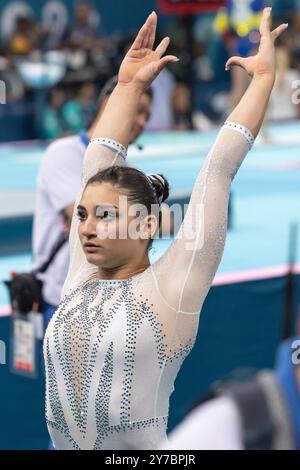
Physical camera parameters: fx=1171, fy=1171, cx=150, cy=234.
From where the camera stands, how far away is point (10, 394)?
17.0 feet

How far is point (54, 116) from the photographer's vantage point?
15.4 m

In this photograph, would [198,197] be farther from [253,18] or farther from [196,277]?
[253,18]

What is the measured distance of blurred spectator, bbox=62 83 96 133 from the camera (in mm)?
15102

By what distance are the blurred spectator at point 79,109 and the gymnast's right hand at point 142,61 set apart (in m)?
11.7

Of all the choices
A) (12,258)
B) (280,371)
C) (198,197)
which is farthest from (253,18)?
(280,371)

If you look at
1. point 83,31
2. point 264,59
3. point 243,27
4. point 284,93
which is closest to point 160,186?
point 264,59

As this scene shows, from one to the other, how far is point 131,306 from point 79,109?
41.3 feet

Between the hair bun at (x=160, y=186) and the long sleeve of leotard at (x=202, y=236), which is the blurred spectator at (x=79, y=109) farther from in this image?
the long sleeve of leotard at (x=202, y=236)

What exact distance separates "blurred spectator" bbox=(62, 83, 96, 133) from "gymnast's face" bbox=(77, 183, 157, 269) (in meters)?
12.1

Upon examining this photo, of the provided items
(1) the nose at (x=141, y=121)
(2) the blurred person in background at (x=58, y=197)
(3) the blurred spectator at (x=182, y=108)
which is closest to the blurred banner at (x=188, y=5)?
(3) the blurred spectator at (x=182, y=108)

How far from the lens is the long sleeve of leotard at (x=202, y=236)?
284 cm

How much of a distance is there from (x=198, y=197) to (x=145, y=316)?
0.32 m

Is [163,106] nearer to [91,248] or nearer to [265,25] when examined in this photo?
[265,25]

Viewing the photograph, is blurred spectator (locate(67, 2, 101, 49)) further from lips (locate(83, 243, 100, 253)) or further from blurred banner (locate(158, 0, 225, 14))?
lips (locate(83, 243, 100, 253))
